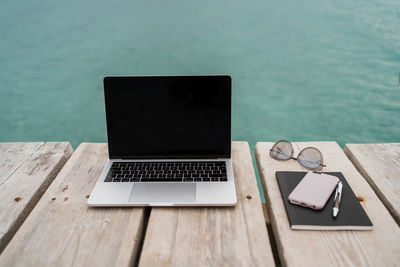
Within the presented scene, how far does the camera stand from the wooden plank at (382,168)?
1.08 m

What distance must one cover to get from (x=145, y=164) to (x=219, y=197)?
1.11 ft

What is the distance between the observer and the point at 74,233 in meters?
0.95

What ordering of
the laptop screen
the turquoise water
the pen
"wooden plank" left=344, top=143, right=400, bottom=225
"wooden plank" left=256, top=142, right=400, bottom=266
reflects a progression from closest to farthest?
"wooden plank" left=256, top=142, right=400, bottom=266, the pen, "wooden plank" left=344, top=143, right=400, bottom=225, the laptop screen, the turquoise water

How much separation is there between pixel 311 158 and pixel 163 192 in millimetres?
580

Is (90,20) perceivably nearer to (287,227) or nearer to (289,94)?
(289,94)

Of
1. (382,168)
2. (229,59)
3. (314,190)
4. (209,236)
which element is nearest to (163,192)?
(209,236)

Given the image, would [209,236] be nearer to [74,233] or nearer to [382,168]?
[74,233]

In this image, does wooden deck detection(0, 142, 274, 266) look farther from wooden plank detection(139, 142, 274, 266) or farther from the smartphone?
the smartphone

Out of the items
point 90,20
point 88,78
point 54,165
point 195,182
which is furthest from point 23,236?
point 90,20

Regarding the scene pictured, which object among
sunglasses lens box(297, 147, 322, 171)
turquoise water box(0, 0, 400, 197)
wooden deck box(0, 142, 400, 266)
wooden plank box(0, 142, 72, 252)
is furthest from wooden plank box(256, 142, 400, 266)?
turquoise water box(0, 0, 400, 197)

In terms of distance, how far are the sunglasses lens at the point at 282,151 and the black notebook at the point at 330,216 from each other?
0.74ft

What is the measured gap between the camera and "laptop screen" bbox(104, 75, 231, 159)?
1.21 m

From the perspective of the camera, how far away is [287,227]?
952mm

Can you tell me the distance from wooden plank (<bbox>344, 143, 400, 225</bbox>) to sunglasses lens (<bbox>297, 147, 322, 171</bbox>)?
0.17m
